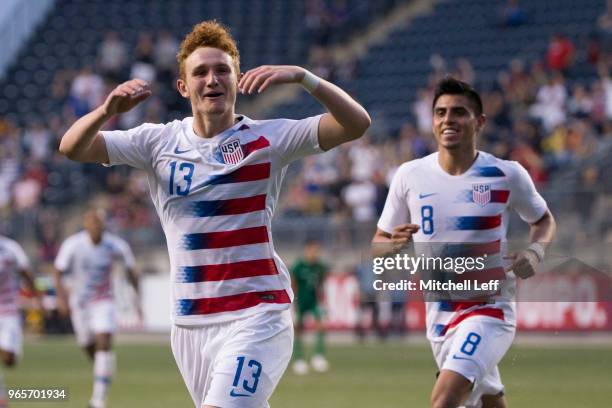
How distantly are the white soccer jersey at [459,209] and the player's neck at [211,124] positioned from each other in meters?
1.99

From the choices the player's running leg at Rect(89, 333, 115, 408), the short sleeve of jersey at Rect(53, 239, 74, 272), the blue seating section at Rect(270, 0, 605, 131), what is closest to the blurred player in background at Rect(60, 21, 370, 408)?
the player's running leg at Rect(89, 333, 115, 408)

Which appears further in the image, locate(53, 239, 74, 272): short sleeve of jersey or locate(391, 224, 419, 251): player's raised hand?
locate(53, 239, 74, 272): short sleeve of jersey

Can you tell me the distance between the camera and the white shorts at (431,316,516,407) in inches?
316

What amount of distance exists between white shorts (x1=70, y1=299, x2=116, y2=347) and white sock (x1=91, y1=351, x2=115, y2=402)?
0.69 m

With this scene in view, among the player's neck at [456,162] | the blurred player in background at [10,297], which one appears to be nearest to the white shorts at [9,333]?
the blurred player in background at [10,297]

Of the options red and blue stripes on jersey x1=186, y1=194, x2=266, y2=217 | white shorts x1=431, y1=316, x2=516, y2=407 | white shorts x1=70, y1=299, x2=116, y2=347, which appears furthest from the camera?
white shorts x1=70, y1=299, x2=116, y2=347

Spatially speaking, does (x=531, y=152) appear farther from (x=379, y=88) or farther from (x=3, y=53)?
(x=3, y=53)

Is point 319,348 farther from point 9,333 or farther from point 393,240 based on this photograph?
point 393,240

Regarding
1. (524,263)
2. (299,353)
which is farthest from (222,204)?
(299,353)

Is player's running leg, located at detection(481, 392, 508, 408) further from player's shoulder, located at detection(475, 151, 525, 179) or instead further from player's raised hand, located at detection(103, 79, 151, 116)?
player's raised hand, located at detection(103, 79, 151, 116)

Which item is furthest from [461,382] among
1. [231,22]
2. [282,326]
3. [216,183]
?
[231,22]

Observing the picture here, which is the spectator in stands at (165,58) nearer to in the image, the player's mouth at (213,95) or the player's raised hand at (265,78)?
the player's mouth at (213,95)

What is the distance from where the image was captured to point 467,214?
28.1ft

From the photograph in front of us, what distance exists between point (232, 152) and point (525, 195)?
255cm
